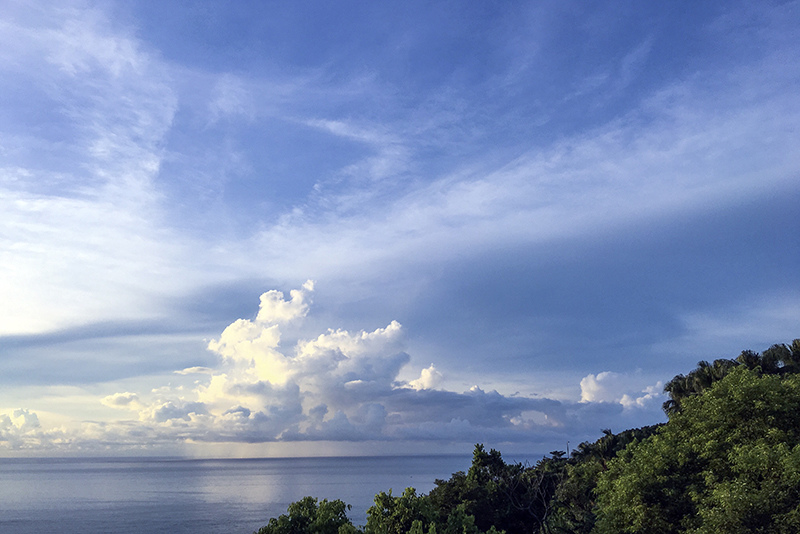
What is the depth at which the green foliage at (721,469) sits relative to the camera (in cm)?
2444

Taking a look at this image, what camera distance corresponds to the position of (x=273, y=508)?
150250 millimetres

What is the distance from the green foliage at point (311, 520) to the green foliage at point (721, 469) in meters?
14.6

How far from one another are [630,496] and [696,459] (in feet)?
14.5

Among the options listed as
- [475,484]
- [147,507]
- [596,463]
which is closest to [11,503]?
[147,507]

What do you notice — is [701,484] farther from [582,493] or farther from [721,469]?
[582,493]

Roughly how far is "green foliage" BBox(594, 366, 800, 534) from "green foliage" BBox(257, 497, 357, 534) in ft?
48.1

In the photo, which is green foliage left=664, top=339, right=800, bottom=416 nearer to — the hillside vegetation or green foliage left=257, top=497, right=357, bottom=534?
the hillside vegetation

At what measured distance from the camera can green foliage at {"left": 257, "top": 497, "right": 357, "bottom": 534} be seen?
90.6 feet

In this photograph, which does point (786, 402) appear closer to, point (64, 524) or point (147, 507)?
point (64, 524)

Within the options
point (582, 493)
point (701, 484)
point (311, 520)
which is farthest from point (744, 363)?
point (311, 520)

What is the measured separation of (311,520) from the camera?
2853cm

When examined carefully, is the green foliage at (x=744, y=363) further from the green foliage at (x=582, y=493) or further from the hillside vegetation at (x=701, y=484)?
the hillside vegetation at (x=701, y=484)

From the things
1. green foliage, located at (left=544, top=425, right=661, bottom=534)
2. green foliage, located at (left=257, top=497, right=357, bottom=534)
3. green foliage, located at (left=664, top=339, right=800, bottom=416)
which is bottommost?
green foliage, located at (left=544, top=425, right=661, bottom=534)

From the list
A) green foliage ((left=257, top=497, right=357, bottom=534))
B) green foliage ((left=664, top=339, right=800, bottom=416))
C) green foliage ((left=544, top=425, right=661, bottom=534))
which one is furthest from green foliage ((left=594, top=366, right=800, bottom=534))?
green foliage ((left=664, top=339, right=800, bottom=416))
